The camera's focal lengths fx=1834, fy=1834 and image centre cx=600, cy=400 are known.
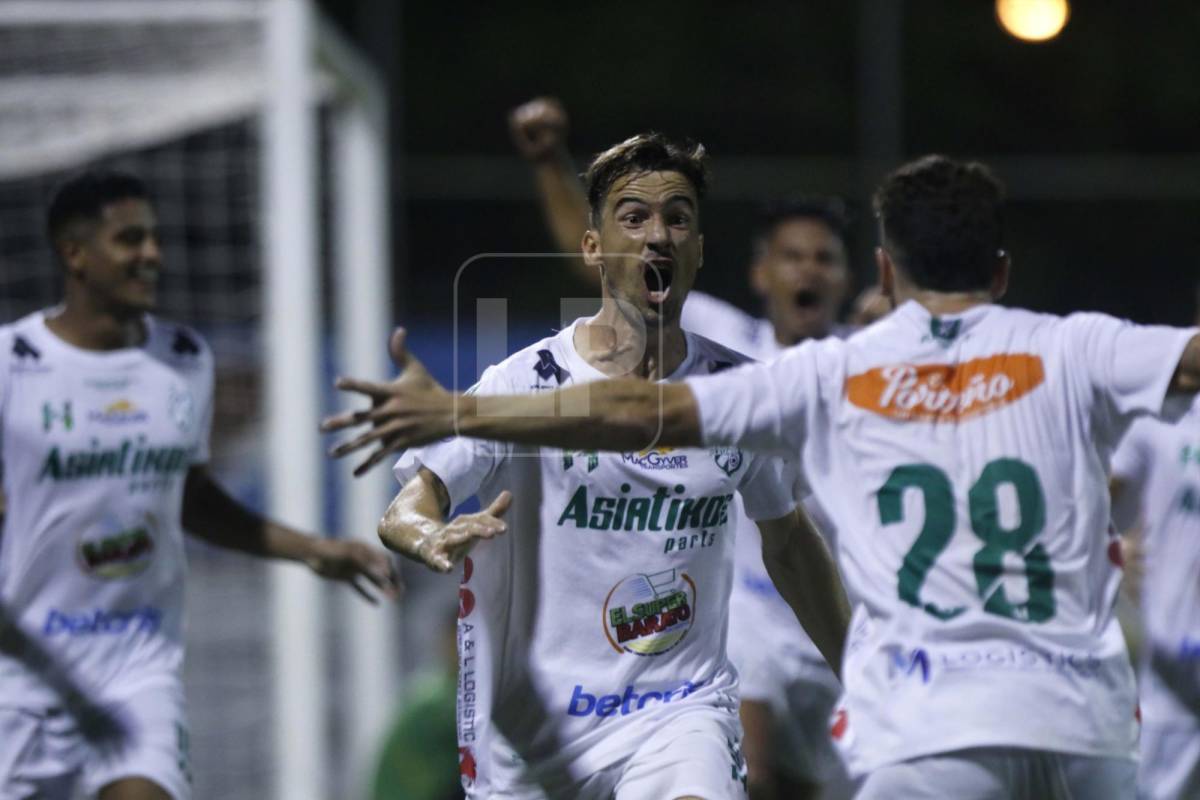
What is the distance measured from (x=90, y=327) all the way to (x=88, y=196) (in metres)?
0.42

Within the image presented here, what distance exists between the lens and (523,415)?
357 cm

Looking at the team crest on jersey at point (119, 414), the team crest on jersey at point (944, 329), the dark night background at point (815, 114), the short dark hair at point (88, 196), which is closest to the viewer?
the team crest on jersey at point (944, 329)

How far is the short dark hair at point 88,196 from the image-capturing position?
5762mm

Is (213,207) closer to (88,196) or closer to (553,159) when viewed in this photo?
(88,196)

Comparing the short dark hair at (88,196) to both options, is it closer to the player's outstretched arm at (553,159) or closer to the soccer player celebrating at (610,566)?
the player's outstretched arm at (553,159)

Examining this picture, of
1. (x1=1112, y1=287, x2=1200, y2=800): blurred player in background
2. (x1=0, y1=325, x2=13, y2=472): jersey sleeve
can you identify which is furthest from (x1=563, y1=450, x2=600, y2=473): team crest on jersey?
(x1=1112, y1=287, x2=1200, y2=800): blurred player in background

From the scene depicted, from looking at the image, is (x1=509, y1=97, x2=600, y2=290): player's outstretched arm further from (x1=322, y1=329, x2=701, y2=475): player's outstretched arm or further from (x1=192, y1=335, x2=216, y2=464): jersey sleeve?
(x1=322, y1=329, x2=701, y2=475): player's outstretched arm

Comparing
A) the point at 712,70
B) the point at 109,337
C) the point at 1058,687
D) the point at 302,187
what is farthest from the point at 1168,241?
the point at 1058,687

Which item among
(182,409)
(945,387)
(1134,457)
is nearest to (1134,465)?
(1134,457)

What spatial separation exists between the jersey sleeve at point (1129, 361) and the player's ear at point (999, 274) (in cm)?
27

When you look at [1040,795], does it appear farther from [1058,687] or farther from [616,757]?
[616,757]

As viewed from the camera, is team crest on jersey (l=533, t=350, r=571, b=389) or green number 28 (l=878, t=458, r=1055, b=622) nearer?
green number 28 (l=878, t=458, r=1055, b=622)

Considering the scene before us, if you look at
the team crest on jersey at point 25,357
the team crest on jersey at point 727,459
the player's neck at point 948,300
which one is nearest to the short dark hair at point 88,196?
the team crest on jersey at point 25,357

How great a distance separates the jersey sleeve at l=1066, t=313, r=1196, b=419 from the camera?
3598mm
